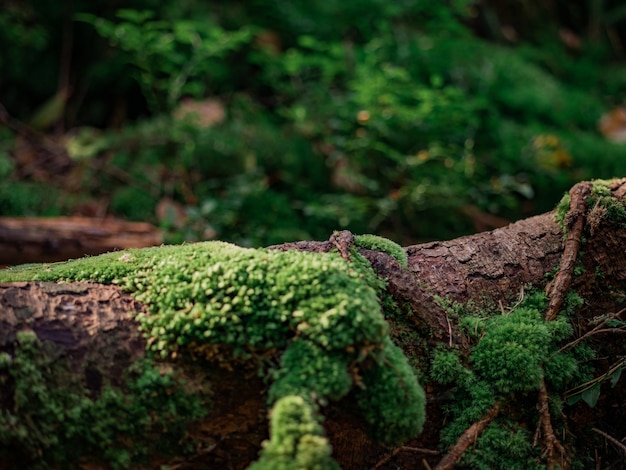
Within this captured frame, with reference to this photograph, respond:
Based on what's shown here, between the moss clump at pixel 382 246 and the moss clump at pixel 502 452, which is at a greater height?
the moss clump at pixel 382 246

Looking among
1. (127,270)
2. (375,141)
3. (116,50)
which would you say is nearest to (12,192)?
(116,50)

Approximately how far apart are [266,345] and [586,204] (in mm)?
1371

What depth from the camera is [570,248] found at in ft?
6.77

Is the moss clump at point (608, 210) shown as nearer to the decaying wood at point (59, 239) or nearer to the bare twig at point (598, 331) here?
the bare twig at point (598, 331)

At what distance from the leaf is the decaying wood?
2.98m

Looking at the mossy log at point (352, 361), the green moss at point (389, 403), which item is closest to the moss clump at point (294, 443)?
the mossy log at point (352, 361)

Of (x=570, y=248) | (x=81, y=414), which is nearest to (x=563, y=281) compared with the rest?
(x=570, y=248)

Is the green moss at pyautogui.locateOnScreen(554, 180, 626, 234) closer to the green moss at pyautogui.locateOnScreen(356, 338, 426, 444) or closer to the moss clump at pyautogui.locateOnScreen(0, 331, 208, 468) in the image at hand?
the green moss at pyautogui.locateOnScreen(356, 338, 426, 444)

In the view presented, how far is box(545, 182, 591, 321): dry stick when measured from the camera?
6.48 feet

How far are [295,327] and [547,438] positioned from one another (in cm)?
92

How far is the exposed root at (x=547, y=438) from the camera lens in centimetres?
175

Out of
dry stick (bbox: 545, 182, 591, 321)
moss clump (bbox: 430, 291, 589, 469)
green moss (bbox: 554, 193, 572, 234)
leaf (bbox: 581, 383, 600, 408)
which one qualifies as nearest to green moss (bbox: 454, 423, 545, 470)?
moss clump (bbox: 430, 291, 589, 469)

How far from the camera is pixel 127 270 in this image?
69.1 inches

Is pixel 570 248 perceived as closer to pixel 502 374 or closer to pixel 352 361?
pixel 502 374
